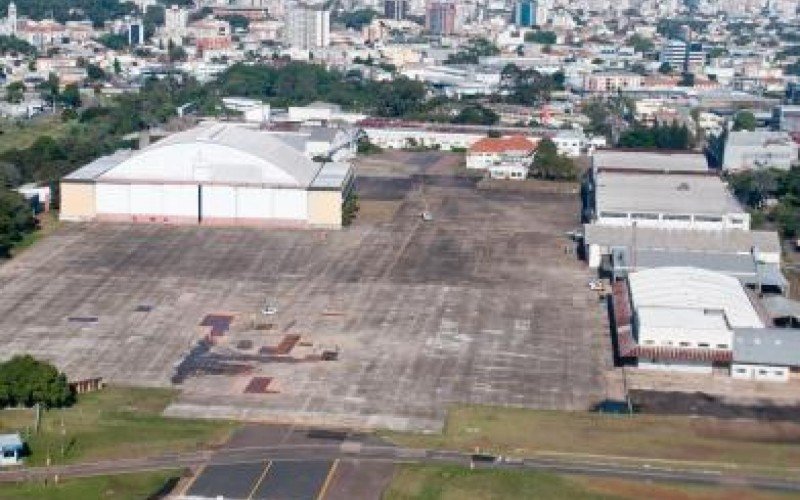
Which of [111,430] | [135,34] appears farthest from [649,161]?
[135,34]

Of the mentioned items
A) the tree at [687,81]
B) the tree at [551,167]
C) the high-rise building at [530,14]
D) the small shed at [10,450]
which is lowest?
the small shed at [10,450]

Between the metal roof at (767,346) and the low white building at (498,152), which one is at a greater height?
the low white building at (498,152)

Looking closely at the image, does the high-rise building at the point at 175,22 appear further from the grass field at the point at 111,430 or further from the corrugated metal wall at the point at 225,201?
the grass field at the point at 111,430

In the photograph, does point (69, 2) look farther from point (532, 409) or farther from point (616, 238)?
point (532, 409)

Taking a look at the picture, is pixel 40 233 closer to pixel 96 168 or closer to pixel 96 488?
pixel 96 168

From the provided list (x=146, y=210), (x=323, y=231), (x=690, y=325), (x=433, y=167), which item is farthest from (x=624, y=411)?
(x=433, y=167)

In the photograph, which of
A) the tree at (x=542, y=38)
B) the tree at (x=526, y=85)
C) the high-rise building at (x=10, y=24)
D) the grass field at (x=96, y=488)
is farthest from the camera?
the tree at (x=542, y=38)

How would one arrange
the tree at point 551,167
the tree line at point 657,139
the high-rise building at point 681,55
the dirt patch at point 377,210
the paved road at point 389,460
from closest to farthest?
the paved road at point 389,460, the dirt patch at point 377,210, the tree at point 551,167, the tree line at point 657,139, the high-rise building at point 681,55

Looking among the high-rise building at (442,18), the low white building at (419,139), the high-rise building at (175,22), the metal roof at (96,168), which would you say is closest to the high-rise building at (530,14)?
the high-rise building at (442,18)

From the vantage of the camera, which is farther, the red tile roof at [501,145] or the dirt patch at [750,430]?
the red tile roof at [501,145]
